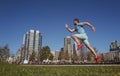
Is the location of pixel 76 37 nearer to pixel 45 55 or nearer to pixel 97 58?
pixel 97 58

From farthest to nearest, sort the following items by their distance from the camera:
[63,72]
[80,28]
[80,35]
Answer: [80,28] < [80,35] < [63,72]

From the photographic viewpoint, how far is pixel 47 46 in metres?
94.9

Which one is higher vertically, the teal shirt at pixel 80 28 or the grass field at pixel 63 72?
the teal shirt at pixel 80 28

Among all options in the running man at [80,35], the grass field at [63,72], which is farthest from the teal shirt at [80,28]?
the grass field at [63,72]

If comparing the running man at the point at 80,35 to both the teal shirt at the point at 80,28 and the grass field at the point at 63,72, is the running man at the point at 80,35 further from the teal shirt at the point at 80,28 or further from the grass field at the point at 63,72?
the grass field at the point at 63,72

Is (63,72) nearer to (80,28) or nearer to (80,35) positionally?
(80,35)

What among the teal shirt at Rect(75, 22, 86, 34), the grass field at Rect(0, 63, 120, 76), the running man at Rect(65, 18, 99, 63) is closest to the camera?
the grass field at Rect(0, 63, 120, 76)

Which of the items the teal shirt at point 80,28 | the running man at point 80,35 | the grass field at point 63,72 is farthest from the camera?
the teal shirt at point 80,28

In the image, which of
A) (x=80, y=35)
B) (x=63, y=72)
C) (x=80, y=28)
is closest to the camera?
(x=63, y=72)

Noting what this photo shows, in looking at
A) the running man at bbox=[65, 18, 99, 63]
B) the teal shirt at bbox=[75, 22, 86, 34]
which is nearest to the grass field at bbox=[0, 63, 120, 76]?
the running man at bbox=[65, 18, 99, 63]

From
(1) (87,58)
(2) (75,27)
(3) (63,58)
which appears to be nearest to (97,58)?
(2) (75,27)

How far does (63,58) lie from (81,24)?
309ft

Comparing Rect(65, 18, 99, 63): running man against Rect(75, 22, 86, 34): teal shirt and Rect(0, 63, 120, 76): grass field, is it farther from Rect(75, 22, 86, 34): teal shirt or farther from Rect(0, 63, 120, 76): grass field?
Rect(0, 63, 120, 76): grass field

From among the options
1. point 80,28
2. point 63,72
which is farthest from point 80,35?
point 63,72
